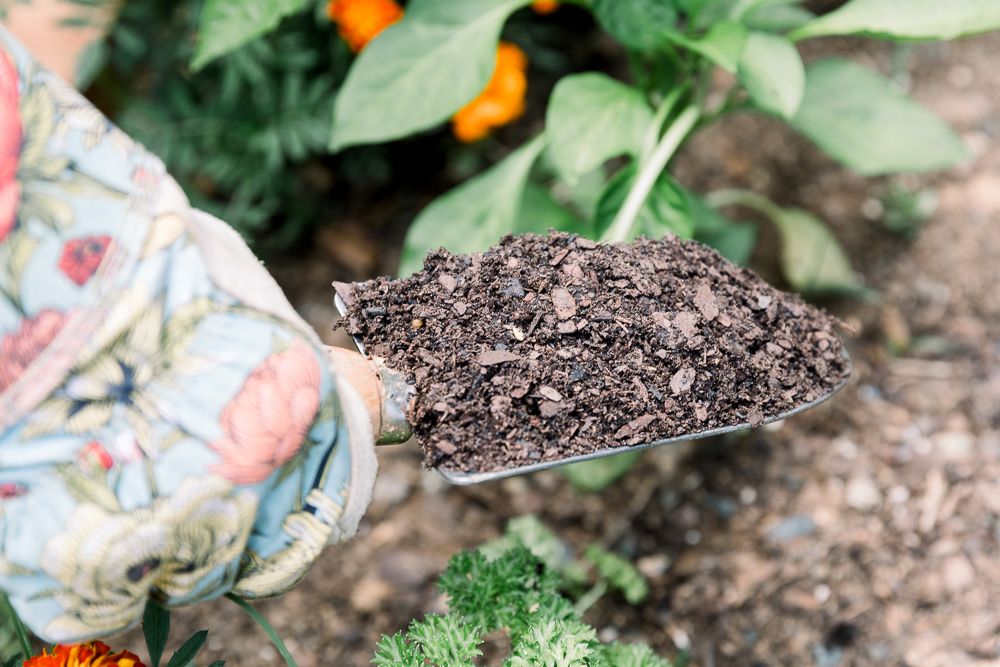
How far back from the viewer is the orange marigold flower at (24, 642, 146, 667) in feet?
2.74

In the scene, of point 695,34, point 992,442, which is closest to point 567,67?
point 695,34

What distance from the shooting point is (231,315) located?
0.71 m

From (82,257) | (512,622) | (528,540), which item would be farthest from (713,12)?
(82,257)

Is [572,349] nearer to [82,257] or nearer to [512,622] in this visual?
[512,622]

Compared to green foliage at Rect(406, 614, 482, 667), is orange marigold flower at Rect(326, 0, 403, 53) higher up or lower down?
higher up

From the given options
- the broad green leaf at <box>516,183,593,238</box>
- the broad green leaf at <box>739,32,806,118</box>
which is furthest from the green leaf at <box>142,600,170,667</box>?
the broad green leaf at <box>739,32,806,118</box>

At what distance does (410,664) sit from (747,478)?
2.54ft

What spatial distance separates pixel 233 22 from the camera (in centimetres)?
126

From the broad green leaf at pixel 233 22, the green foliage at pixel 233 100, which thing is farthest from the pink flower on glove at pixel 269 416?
the green foliage at pixel 233 100

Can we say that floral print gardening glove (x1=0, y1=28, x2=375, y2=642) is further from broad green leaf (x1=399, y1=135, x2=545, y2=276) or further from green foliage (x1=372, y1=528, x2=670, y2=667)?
broad green leaf (x1=399, y1=135, x2=545, y2=276)

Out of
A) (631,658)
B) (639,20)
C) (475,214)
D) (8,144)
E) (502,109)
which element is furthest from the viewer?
(502,109)

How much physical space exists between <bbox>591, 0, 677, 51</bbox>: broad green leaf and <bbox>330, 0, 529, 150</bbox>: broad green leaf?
18 centimetres

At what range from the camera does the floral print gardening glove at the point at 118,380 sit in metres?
0.65

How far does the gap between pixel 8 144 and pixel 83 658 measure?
0.50 metres
